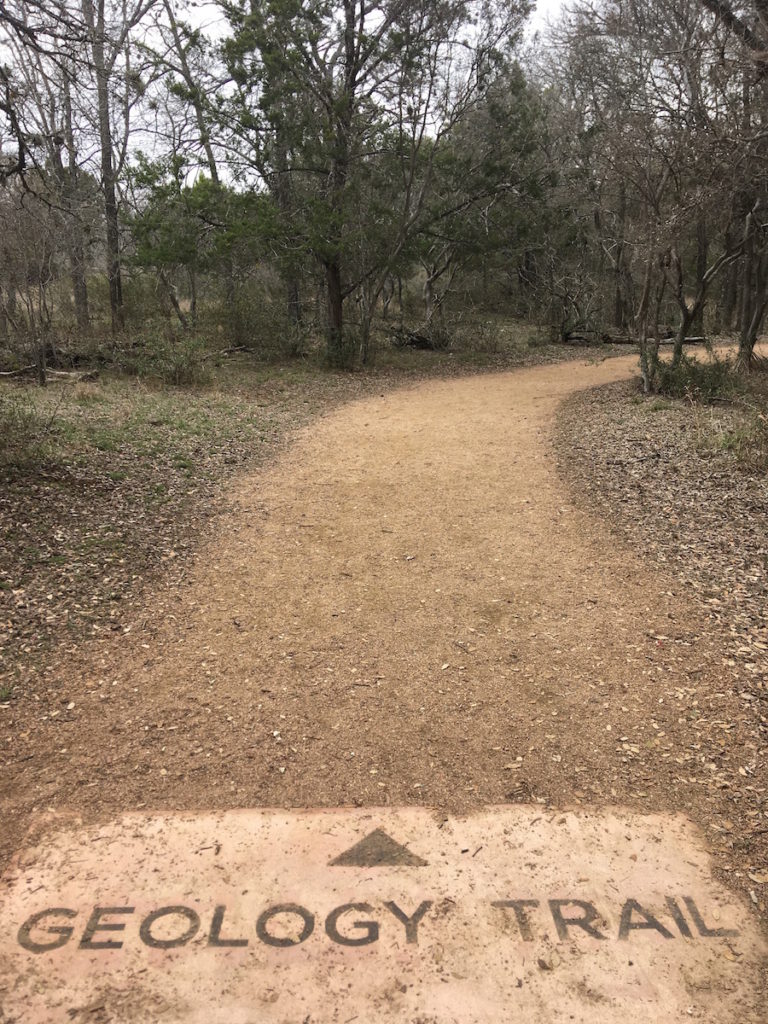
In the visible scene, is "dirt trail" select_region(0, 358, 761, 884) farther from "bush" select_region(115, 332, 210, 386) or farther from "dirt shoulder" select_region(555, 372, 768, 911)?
"bush" select_region(115, 332, 210, 386)

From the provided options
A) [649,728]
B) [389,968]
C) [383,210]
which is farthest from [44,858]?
[383,210]

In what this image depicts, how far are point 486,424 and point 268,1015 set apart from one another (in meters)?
8.42

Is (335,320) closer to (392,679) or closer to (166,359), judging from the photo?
(166,359)

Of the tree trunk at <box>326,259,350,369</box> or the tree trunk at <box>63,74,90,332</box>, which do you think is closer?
the tree trunk at <box>63,74,90,332</box>

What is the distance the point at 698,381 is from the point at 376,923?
9830 millimetres

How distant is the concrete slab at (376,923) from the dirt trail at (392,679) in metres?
0.21

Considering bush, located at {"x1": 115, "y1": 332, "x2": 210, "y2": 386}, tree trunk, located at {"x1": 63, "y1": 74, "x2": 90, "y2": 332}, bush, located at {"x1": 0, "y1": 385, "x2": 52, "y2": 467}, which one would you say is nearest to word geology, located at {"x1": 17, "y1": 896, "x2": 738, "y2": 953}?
bush, located at {"x1": 0, "y1": 385, "x2": 52, "y2": 467}

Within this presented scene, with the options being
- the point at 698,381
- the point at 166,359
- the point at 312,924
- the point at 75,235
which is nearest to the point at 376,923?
the point at 312,924

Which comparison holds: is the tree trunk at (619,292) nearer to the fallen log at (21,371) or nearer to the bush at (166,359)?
the bush at (166,359)

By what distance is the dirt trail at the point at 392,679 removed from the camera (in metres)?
2.96

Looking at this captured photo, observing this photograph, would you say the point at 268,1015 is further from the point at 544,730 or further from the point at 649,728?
the point at 649,728

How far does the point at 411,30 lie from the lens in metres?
13.0

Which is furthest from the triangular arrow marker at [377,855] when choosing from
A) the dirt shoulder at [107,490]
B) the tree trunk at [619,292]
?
the tree trunk at [619,292]

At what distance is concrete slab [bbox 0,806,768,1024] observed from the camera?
2.05 metres
